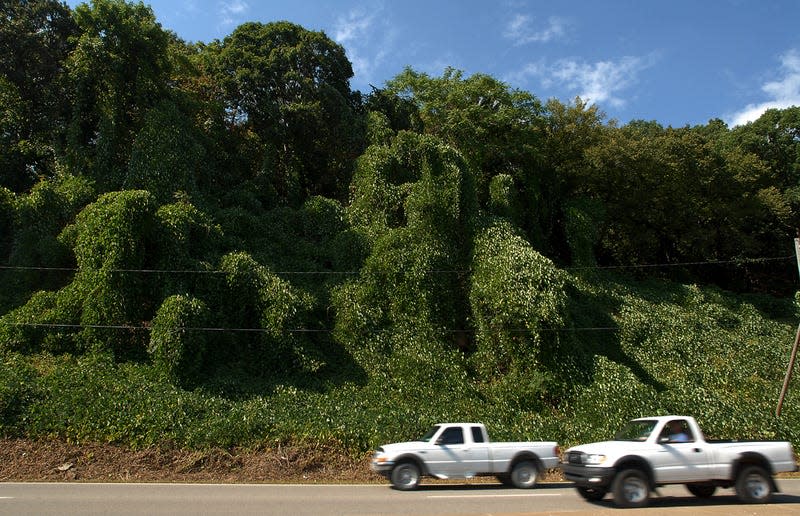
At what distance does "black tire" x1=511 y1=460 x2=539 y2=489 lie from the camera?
11.7 metres

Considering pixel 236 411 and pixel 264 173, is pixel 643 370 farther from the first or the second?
pixel 264 173

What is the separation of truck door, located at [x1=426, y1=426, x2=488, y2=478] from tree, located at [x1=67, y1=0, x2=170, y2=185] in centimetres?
1743

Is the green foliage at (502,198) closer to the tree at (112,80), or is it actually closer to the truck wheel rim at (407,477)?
the tree at (112,80)

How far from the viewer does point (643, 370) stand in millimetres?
21891

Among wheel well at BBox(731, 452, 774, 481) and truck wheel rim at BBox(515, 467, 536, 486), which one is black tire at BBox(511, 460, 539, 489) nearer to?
truck wheel rim at BBox(515, 467, 536, 486)

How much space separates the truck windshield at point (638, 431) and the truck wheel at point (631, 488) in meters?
0.77

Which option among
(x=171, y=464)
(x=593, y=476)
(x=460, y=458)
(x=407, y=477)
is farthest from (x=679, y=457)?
(x=171, y=464)

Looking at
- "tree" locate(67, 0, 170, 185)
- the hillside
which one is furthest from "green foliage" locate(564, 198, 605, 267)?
"tree" locate(67, 0, 170, 185)

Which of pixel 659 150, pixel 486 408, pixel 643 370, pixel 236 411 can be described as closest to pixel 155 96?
pixel 236 411

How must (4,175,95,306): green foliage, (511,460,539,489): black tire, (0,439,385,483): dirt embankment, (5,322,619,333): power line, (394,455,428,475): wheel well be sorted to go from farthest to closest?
(4,175,95,306): green foliage → (5,322,619,333): power line → (0,439,385,483): dirt embankment → (511,460,539,489): black tire → (394,455,428,475): wheel well

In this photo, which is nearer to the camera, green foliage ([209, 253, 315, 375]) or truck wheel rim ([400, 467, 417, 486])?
truck wheel rim ([400, 467, 417, 486])

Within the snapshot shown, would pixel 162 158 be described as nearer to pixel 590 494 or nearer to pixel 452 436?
pixel 452 436

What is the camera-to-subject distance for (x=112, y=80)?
22.5m

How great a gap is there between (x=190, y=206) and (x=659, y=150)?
26499mm
